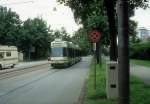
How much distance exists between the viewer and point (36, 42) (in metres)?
99.2

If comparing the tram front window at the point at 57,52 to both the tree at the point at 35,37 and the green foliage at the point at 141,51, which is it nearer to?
the green foliage at the point at 141,51

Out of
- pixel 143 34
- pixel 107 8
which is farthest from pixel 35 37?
pixel 107 8

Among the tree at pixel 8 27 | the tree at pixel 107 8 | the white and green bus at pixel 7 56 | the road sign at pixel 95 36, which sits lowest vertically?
the white and green bus at pixel 7 56

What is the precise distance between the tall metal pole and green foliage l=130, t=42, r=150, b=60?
63.7 meters

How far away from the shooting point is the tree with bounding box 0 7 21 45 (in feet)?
284

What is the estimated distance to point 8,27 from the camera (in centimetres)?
8850

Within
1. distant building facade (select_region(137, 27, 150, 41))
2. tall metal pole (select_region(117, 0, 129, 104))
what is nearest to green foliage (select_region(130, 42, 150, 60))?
distant building facade (select_region(137, 27, 150, 41))

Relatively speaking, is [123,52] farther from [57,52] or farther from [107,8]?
[57,52]

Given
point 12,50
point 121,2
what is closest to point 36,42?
point 12,50

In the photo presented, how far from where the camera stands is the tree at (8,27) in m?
86.4

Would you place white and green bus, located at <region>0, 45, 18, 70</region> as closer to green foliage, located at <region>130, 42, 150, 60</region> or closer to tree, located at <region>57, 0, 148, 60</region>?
tree, located at <region>57, 0, 148, 60</region>

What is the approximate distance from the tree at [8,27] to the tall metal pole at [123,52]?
80189 millimetres

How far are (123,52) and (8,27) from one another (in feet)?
274

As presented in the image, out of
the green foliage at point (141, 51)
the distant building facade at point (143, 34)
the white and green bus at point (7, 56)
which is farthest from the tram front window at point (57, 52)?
the distant building facade at point (143, 34)
